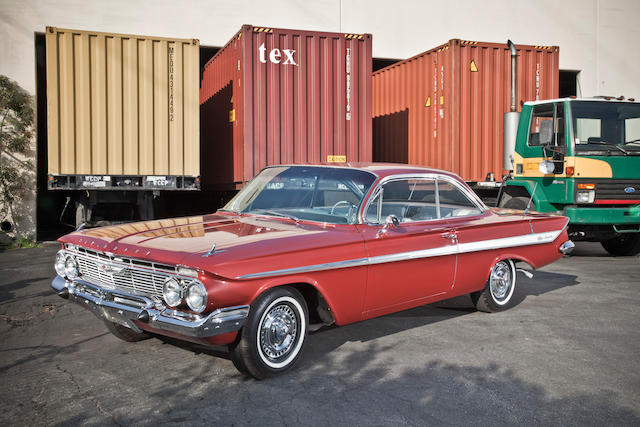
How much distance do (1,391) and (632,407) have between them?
369 cm

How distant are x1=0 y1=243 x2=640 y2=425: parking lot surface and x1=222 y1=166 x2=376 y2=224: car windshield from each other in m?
1.03

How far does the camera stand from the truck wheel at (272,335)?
366cm

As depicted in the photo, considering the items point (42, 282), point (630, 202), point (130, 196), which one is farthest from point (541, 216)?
point (130, 196)

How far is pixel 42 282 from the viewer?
748 cm

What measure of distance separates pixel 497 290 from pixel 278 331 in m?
2.71

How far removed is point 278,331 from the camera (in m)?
3.87

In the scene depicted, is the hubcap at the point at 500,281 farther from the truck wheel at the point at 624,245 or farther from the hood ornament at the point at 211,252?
the truck wheel at the point at 624,245

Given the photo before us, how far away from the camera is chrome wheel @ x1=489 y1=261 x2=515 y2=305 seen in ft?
18.6

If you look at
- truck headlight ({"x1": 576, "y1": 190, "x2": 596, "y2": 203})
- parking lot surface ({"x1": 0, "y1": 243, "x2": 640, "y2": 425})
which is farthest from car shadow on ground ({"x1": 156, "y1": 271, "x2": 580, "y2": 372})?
truck headlight ({"x1": 576, "y1": 190, "x2": 596, "y2": 203})

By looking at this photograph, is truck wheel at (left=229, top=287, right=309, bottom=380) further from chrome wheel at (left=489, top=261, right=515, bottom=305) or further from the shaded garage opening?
the shaded garage opening

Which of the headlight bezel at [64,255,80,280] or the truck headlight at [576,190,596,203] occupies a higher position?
the truck headlight at [576,190,596,203]

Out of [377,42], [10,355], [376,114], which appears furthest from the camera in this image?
[377,42]

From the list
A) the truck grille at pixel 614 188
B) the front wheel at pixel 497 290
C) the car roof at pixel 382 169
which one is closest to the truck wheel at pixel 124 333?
the car roof at pixel 382 169

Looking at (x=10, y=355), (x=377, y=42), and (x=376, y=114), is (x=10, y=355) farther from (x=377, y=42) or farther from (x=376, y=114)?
(x=377, y=42)
